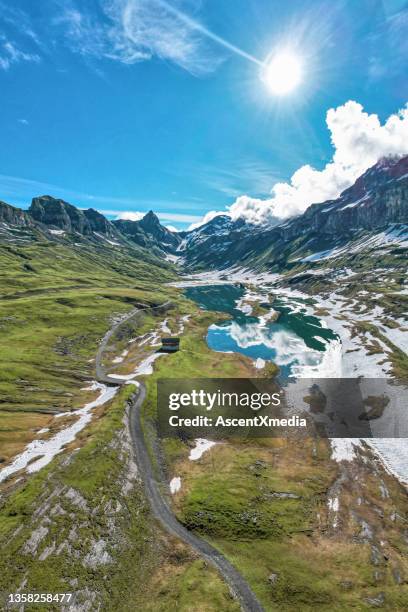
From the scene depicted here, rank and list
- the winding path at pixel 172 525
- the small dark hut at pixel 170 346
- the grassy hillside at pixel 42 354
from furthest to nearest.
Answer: the small dark hut at pixel 170 346 < the grassy hillside at pixel 42 354 < the winding path at pixel 172 525

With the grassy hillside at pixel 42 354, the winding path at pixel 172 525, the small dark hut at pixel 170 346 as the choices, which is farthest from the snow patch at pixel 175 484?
the small dark hut at pixel 170 346

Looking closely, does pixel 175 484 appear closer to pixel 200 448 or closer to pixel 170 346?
pixel 200 448

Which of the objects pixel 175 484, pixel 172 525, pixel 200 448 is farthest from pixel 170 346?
pixel 172 525

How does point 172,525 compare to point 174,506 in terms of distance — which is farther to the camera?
point 174,506

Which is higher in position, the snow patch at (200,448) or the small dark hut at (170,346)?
the small dark hut at (170,346)

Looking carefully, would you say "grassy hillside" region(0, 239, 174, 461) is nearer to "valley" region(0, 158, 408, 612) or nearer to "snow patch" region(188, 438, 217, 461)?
"valley" region(0, 158, 408, 612)

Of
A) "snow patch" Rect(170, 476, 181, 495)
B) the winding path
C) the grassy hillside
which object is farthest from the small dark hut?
"snow patch" Rect(170, 476, 181, 495)

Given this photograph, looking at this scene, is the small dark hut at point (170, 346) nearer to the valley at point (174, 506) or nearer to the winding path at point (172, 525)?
the valley at point (174, 506)

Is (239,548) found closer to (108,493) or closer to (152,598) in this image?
(152,598)

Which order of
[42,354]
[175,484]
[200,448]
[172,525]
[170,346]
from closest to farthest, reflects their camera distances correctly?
[172,525] → [175,484] → [200,448] → [42,354] → [170,346]
